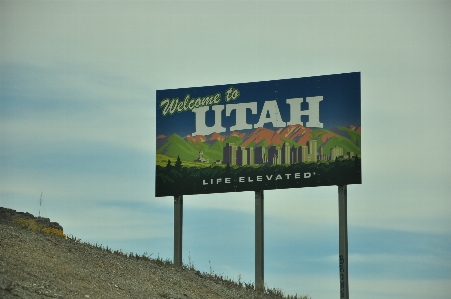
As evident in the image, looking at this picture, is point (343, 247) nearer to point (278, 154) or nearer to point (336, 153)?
point (336, 153)

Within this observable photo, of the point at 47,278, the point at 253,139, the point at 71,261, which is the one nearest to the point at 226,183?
the point at 253,139

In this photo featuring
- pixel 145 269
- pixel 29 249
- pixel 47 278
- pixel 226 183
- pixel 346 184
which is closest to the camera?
pixel 47 278

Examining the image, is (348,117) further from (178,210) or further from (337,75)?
(178,210)

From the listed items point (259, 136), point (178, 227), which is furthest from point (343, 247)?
point (178, 227)

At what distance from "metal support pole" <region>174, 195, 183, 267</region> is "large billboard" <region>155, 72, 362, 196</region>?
27cm

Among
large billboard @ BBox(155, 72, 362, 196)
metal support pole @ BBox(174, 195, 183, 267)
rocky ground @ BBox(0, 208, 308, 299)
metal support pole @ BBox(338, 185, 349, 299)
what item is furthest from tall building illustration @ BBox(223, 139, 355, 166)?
rocky ground @ BBox(0, 208, 308, 299)

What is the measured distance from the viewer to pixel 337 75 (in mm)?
23750

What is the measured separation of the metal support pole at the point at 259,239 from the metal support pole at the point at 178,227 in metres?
2.24

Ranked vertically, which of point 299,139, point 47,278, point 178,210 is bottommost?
point 47,278

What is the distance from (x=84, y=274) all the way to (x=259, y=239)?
601cm

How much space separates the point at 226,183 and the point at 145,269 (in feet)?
13.8

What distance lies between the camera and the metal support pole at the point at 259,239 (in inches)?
923

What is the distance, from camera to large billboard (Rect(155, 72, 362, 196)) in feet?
77.2

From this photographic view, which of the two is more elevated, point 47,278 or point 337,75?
point 337,75
